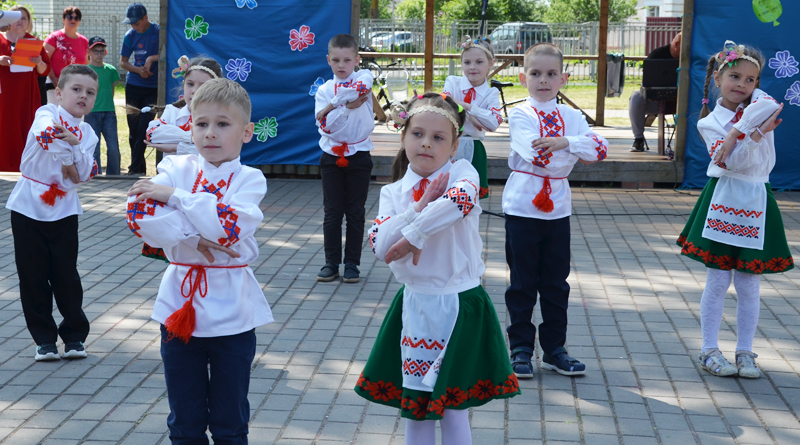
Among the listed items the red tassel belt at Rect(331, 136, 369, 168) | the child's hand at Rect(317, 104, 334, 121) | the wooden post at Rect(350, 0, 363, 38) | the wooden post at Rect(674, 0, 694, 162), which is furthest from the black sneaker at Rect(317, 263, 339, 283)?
the wooden post at Rect(674, 0, 694, 162)

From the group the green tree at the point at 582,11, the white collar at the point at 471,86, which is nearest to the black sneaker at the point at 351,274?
the white collar at the point at 471,86

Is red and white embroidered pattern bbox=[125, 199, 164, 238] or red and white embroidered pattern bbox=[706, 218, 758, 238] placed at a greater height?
red and white embroidered pattern bbox=[125, 199, 164, 238]

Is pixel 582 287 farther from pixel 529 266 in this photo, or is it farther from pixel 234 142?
pixel 234 142

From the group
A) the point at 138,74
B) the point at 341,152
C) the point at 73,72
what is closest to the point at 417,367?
the point at 73,72

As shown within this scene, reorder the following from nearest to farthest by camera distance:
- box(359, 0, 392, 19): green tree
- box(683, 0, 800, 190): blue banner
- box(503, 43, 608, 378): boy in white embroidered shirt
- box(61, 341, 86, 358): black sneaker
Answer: box(503, 43, 608, 378): boy in white embroidered shirt, box(61, 341, 86, 358): black sneaker, box(683, 0, 800, 190): blue banner, box(359, 0, 392, 19): green tree

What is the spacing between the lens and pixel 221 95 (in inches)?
115

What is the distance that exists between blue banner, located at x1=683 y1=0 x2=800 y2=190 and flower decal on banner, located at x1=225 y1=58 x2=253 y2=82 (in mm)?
5506

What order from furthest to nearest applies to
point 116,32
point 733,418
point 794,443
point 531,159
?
point 116,32, point 531,159, point 733,418, point 794,443

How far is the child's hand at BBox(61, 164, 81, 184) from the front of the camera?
441 cm

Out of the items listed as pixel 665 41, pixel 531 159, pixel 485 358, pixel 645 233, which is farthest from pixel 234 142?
pixel 665 41

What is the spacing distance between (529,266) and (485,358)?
142 cm

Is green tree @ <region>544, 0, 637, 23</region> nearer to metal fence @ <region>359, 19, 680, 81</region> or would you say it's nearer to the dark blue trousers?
metal fence @ <region>359, 19, 680, 81</region>

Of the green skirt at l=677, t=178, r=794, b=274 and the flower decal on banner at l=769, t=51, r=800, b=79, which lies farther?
the flower decal on banner at l=769, t=51, r=800, b=79

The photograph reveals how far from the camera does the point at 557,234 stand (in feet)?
14.4
